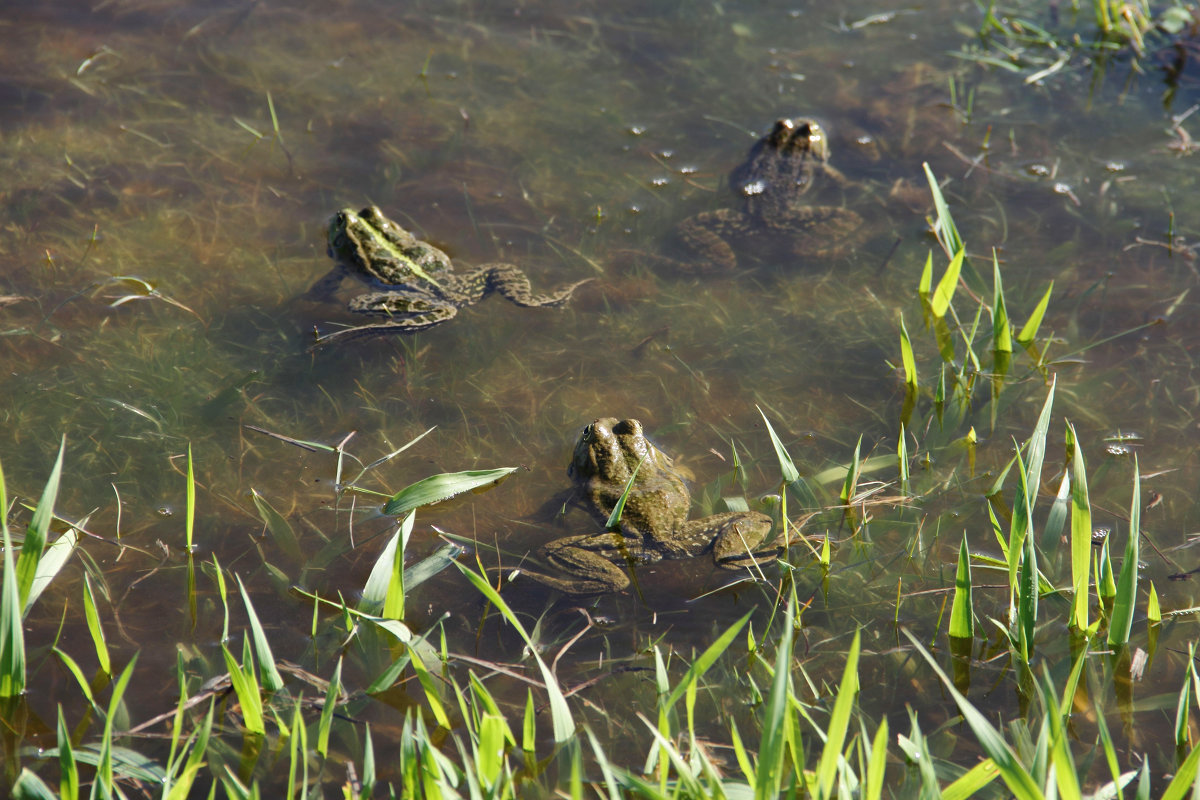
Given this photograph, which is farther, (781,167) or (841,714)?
(781,167)

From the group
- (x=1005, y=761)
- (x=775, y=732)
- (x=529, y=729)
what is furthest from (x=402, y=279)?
(x=1005, y=761)

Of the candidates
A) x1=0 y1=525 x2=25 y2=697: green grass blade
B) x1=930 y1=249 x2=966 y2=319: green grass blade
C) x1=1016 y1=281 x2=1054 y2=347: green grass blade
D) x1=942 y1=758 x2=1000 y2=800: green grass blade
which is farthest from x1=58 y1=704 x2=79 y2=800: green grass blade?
x1=1016 y1=281 x2=1054 y2=347: green grass blade

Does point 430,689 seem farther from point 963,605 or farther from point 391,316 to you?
point 391,316

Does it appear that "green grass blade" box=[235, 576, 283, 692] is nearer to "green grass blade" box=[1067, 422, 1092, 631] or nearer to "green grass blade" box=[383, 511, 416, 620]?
"green grass blade" box=[383, 511, 416, 620]

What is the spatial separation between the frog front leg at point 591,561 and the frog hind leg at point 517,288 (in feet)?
4.96

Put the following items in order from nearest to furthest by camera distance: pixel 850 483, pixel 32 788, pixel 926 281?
pixel 32 788 → pixel 850 483 → pixel 926 281

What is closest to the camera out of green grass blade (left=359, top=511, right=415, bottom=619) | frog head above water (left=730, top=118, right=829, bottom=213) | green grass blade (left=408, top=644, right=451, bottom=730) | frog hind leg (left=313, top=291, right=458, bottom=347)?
green grass blade (left=408, top=644, right=451, bottom=730)

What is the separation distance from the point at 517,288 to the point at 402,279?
661 millimetres

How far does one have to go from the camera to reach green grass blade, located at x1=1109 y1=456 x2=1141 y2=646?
2.86 meters

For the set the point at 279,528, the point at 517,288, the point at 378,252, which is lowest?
the point at 279,528

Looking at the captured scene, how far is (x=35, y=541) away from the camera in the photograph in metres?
2.71

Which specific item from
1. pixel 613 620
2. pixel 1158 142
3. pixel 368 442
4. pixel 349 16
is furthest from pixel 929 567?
pixel 349 16

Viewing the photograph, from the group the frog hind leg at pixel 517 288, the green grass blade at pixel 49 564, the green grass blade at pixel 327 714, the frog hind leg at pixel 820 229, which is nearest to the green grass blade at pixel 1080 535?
the frog hind leg at pixel 820 229

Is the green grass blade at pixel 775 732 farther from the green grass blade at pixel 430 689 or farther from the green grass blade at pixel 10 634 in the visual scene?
the green grass blade at pixel 10 634
